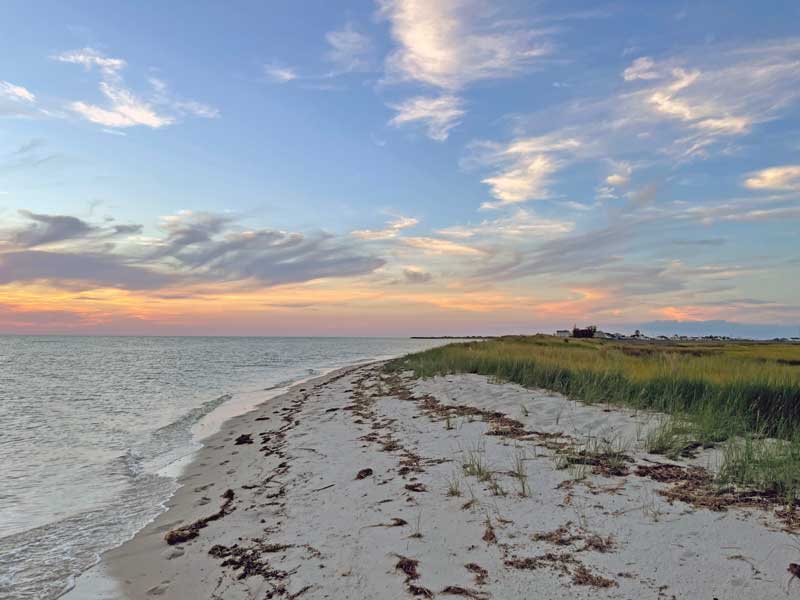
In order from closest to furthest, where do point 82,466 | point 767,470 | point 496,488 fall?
point 767,470
point 496,488
point 82,466

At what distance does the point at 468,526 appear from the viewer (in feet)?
16.1

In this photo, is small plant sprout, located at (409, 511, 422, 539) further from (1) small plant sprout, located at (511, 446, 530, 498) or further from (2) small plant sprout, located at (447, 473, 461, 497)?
(1) small plant sprout, located at (511, 446, 530, 498)

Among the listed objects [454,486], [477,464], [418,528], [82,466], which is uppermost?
[477,464]

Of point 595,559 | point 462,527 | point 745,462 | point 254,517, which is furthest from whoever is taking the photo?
point 254,517

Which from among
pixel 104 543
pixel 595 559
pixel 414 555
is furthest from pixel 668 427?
pixel 104 543

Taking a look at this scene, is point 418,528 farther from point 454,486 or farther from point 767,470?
point 767,470

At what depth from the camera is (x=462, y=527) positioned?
16.1 ft

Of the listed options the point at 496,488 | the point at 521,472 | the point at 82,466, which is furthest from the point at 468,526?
the point at 82,466

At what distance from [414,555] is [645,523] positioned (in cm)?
222

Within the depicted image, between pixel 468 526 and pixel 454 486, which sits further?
pixel 454 486

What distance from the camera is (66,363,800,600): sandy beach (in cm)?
382

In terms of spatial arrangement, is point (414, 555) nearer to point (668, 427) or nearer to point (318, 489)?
point (318, 489)

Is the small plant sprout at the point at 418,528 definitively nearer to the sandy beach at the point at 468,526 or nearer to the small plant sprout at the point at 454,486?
the sandy beach at the point at 468,526

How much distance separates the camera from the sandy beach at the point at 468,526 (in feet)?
12.5
